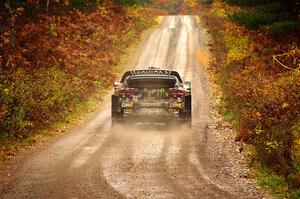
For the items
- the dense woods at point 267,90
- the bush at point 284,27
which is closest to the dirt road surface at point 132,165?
the dense woods at point 267,90

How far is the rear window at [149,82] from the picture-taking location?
14320 mm

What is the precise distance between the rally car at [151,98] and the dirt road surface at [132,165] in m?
0.50

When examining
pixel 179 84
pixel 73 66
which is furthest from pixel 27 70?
pixel 179 84

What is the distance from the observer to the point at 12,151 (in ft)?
39.3

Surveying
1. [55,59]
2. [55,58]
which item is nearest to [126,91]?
[55,59]

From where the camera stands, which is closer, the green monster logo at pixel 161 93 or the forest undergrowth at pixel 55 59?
the green monster logo at pixel 161 93

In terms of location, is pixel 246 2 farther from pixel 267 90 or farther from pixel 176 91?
pixel 176 91

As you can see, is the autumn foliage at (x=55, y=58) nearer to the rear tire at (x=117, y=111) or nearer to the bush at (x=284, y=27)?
the rear tire at (x=117, y=111)

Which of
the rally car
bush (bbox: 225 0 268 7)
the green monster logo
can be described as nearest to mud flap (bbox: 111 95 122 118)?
the rally car

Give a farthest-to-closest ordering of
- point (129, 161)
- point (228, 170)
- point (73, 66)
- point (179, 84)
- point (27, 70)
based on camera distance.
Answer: point (73, 66)
point (27, 70)
point (179, 84)
point (129, 161)
point (228, 170)

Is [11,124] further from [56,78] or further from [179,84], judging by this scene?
[56,78]

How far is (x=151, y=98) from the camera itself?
45.6ft

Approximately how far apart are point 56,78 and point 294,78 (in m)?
11.7

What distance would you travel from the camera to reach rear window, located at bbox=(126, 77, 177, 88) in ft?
47.0
